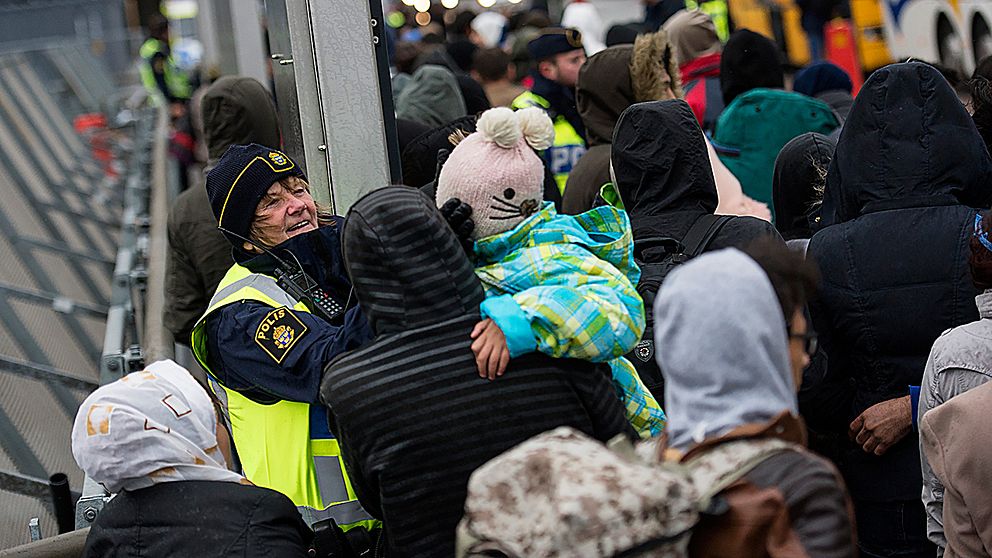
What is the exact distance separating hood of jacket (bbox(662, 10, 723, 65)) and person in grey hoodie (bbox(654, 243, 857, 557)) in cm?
532

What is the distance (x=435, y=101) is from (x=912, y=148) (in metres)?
3.73

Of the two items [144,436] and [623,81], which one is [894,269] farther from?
[623,81]

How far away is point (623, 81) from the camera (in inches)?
229

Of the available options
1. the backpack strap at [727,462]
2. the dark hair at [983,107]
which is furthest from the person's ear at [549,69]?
the backpack strap at [727,462]

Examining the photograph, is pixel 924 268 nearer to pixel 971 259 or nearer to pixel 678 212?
pixel 971 259

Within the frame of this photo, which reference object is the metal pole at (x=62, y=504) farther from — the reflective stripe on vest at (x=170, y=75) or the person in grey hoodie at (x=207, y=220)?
the reflective stripe on vest at (x=170, y=75)

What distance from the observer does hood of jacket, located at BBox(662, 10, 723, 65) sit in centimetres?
739

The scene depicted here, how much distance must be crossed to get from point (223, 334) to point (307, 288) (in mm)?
276

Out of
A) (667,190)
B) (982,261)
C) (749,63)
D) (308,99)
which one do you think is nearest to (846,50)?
(749,63)

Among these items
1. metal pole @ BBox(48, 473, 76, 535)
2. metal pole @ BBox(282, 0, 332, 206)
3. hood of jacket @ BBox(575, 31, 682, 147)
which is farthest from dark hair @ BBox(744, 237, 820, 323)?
hood of jacket @ BBox(575, 31, 682, 147)

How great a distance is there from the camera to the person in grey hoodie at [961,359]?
10.6 ft

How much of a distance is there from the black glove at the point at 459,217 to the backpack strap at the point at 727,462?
103 centimetres

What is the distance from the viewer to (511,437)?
9.54ft

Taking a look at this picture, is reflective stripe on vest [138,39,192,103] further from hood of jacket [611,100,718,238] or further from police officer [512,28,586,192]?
hood of jacket [611,100,718,238]
